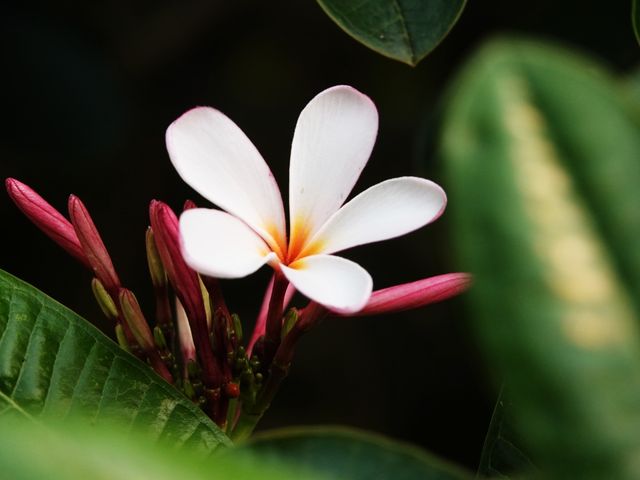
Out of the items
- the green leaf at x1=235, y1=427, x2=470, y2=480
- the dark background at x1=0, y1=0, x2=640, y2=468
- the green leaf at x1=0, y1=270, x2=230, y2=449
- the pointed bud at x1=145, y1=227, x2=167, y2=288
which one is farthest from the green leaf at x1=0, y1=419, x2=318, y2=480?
the dark background at x1=0, y1=0, x2=640, y2=468

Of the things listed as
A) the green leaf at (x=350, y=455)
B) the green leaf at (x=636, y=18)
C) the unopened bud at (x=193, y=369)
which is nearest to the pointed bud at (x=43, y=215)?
the unopened bud at (x=193, y=369)

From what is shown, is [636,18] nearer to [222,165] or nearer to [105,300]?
[222,165]

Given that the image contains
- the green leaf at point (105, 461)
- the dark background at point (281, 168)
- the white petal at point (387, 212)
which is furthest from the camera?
the dark background at point (281, 168)

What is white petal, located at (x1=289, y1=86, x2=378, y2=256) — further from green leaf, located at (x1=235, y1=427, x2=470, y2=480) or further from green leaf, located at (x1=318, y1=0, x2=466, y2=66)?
green leaf, located at (x1=235, y1=427, x2=470, y2=480)

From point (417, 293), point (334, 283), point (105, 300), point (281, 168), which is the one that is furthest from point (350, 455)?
point (281, 168)

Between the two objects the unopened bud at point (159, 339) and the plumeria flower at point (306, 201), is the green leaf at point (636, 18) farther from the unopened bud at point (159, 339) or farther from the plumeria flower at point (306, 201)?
the unopened bud at point (159, 339)

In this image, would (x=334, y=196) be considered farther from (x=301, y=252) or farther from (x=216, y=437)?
(x=216, y=437)
